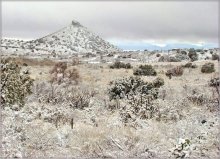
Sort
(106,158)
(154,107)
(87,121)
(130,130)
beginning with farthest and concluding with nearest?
(154,107) → (87,121) → (130,130) → (106,158)

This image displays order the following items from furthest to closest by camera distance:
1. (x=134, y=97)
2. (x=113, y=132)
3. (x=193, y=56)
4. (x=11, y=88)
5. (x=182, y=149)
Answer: (x=193, y=56)
(x=134, y=97)
(x=11, y=88)
(x=113, y=132)
(x=182, y=149)

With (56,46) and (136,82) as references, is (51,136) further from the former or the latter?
(56,46)

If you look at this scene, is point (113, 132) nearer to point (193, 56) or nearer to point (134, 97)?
point (134, 97)

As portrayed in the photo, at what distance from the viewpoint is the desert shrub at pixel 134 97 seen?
12.8 m

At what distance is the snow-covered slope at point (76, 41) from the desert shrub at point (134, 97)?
324 feet

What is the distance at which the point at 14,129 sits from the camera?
418 inches

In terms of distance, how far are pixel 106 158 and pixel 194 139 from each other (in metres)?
2.31

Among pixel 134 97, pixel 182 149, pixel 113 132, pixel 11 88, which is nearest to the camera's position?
pixel 182 149

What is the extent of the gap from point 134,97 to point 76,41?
115m

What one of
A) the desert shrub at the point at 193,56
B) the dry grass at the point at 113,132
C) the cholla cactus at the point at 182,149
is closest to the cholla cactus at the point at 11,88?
the dry grass at the point at 113,132

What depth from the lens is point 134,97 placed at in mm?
14734

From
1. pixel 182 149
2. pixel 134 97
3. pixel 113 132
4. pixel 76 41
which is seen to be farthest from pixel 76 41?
pixel 182 149

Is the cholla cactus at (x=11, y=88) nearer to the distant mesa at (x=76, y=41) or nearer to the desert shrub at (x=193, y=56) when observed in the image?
the desert shrub at (x=193, y=56)

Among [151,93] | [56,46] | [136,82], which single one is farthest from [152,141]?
[56,46]
